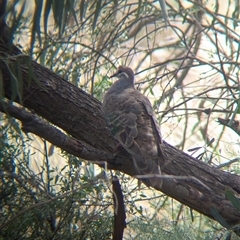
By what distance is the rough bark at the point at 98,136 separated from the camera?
112 inches

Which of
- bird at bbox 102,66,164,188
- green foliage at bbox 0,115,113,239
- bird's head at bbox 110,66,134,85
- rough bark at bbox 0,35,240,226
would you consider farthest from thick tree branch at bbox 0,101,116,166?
bird's head at bbox 110,66,134,85

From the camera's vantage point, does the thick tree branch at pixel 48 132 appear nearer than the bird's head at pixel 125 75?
Yes

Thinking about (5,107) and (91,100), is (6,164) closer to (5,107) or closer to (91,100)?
(91,100)

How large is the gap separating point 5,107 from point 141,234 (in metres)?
1.30

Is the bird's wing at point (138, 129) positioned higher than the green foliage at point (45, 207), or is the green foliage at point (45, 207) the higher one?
the bird's wing at point (138, 129)

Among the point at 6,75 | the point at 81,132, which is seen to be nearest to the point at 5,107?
the point at 6,75

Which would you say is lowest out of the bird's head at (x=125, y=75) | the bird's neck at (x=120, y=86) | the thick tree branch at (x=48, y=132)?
the thick tree branch at (x=48, y=132)

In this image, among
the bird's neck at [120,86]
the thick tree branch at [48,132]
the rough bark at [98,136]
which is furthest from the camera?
the bird's neck at [120,86]

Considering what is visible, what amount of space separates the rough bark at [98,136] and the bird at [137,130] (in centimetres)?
5

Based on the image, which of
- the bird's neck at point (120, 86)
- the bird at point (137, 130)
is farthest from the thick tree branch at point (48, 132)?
the bird's neck at point (120, 86)

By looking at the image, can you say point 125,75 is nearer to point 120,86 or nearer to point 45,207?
point 120,86

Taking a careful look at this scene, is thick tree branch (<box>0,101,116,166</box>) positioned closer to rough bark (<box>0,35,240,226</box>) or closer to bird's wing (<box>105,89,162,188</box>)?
rough bark (<box>0,35,240,226</box>)

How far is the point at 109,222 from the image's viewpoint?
10.8 feet

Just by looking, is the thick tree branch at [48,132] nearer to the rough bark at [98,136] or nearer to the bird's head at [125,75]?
the rough bark at [98,136]
